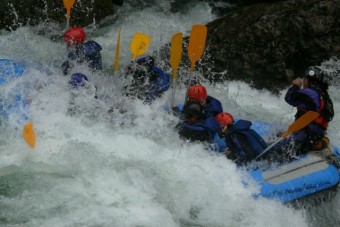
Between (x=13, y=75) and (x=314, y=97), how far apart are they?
341cm

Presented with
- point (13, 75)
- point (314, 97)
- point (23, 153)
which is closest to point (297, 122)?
point (314, 97)

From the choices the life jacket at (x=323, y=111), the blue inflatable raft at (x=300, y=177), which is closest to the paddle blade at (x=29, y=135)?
the blue inflatable raft at (x=300, y=177)

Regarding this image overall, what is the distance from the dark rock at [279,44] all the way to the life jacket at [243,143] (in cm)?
264

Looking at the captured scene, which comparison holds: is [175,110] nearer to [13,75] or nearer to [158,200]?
[158,200]

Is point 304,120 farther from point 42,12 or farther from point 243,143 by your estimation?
point 42,12

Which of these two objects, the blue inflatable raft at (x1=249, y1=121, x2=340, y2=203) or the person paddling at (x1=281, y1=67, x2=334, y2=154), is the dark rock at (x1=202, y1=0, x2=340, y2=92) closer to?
the person paddling at (x1=281, y1=67, x2=334, y2=154)

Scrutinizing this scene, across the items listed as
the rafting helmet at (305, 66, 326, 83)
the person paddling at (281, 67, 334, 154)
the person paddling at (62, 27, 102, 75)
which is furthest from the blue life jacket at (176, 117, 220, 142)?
the person paddling at (62, 27, 102, 75)

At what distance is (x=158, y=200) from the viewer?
429 cm

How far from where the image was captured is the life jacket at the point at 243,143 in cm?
456

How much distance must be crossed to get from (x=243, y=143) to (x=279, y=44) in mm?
2843

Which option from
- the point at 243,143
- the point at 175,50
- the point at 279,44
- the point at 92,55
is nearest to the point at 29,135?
the point at 92,55

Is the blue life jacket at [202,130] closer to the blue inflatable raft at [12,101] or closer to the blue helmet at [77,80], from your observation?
the blue helmet at [77,80]

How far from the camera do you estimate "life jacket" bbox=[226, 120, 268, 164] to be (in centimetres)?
456

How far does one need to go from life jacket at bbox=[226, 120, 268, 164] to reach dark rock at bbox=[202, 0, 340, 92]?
2636mm
